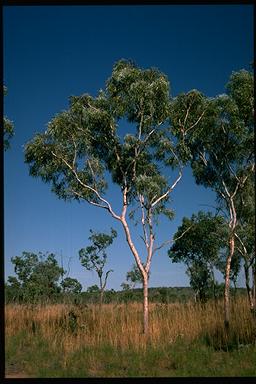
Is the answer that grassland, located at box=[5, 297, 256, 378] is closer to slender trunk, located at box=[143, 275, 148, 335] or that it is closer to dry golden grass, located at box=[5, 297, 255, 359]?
dry golden grass, located at box=[5, 297, 255, 359]

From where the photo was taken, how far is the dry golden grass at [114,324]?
8273 millimetres

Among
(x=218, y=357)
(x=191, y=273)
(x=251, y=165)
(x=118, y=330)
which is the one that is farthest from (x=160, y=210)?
(x=191, y=273)

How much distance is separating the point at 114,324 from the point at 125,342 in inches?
55.6

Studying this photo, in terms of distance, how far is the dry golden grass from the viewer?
827cm

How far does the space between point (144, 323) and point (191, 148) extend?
182 inches

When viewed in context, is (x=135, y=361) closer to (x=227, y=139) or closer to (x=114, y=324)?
(x=114, y=324)

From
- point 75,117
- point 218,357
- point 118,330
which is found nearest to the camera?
point 218,357

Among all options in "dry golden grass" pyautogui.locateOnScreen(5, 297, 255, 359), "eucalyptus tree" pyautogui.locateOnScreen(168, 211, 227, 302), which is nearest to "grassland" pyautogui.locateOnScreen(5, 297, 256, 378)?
"dry golden grass" pyautogui.locateOnScreen(5, 297, 255, 359)

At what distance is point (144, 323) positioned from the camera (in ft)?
30.9

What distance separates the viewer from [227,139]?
1147cm

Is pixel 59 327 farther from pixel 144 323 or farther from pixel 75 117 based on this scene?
pixel 75 117

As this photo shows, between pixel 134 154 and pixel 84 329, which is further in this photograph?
pixel 134 154

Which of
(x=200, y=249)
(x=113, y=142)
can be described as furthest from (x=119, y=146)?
(x=200, y=249)

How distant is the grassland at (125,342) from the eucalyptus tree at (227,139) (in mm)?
1264
